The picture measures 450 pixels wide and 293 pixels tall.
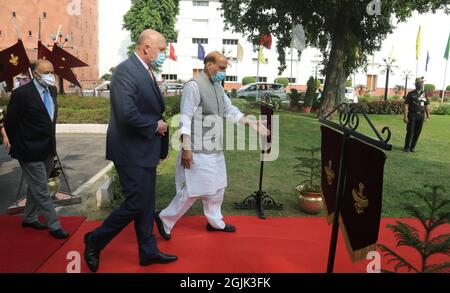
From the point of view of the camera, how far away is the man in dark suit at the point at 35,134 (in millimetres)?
4031

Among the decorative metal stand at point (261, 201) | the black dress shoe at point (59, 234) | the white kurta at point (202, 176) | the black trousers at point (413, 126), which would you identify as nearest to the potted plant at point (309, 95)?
the black trousers at point (413, 126)

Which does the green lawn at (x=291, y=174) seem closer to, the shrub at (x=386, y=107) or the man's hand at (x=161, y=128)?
the man's hand at (x=161, y=128)

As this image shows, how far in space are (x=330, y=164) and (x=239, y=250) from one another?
125 centimetres

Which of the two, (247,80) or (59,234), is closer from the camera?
A: (59,234)

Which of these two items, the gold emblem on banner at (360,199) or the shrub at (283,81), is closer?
the gold emblem on banner at (360,199)

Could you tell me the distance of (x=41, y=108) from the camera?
4117 mm

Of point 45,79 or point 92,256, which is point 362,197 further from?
point 45,79

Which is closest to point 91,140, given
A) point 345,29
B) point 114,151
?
point 114,151

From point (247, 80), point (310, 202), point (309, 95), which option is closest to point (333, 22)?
point (309, 95)

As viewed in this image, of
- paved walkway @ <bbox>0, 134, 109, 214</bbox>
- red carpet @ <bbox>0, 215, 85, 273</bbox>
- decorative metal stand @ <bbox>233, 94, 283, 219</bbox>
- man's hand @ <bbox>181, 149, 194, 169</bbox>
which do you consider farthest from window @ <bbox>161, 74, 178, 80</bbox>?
man's hand @ <bbox>181, 149, 194, 169</bbox>

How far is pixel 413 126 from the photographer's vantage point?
10375mm

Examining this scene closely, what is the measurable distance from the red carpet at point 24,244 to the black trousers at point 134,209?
2.17 feet

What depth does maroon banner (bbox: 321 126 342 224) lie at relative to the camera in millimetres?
A: 3029
